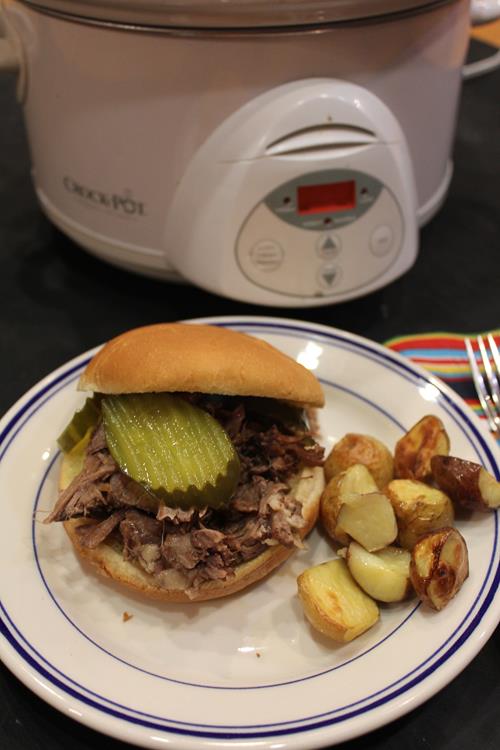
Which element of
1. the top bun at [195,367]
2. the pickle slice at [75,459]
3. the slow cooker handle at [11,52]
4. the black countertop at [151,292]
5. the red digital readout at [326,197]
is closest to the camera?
the top bun at [195,367]

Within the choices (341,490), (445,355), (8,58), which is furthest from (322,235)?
(8,58)

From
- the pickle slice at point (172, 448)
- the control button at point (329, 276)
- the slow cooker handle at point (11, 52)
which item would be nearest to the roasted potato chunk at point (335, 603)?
the pickle slice at point (172, 448)

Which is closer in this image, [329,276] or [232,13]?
[232,13]

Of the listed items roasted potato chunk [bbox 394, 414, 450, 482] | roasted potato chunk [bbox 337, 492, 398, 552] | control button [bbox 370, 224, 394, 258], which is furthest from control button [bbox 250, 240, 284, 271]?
roasted potato chunk [bbox 337, 492, 398, 552]

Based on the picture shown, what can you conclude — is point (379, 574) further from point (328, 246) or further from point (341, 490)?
point (328, 246)

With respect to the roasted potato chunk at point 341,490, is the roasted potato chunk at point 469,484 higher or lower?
higher

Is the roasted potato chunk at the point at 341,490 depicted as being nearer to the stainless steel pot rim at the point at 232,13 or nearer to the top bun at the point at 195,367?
the top bun at the point at 195,367
